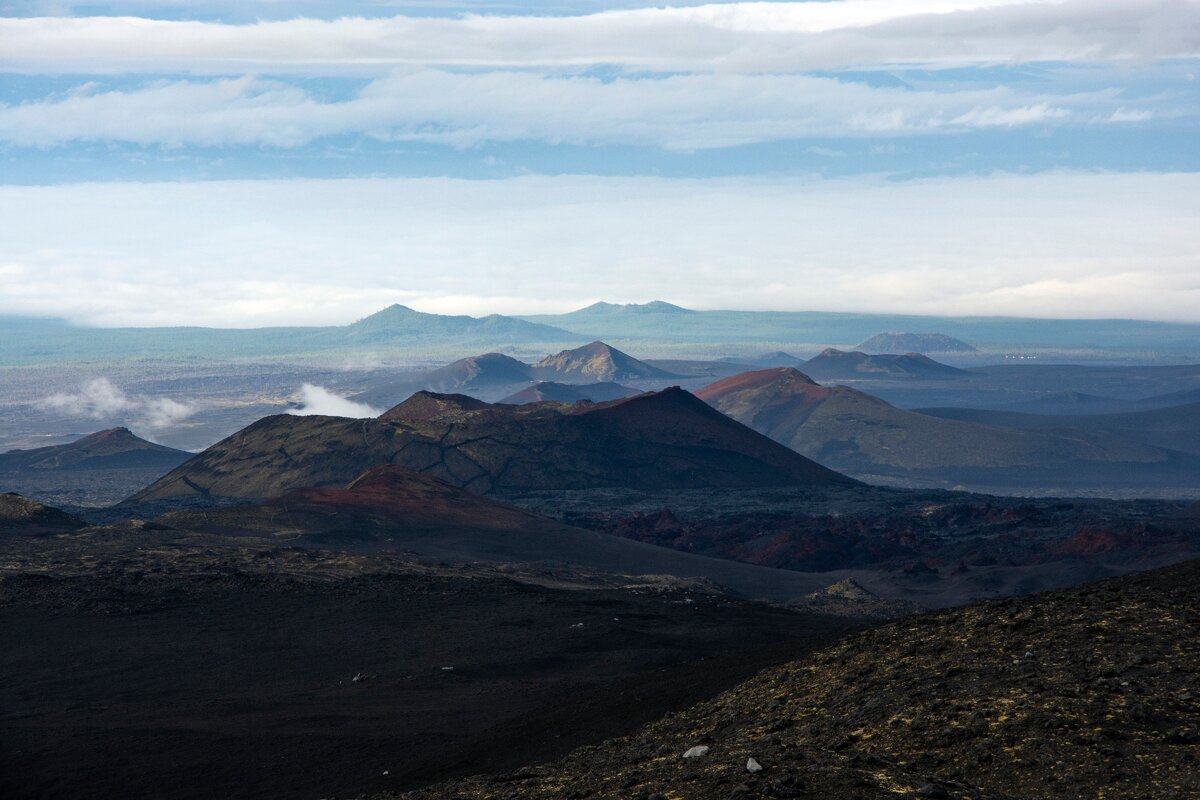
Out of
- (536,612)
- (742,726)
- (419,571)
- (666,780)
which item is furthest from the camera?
(419,571)

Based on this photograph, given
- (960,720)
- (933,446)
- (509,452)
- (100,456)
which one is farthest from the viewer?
(933,446)

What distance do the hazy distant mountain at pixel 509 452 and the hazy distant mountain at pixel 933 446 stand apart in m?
42.1

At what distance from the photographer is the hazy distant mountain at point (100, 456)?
433ft

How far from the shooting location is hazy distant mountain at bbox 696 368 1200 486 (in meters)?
150

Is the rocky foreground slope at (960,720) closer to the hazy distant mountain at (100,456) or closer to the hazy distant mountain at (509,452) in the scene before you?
the hazy distant mountain at (509,452)

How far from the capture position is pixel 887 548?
75.8 m

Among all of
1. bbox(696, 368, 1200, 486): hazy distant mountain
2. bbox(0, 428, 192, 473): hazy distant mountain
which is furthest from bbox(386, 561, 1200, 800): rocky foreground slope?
bbox(696, 368, 1200, 486): hazy distant mountain

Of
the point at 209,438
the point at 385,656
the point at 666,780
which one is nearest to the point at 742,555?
the point at 385,656

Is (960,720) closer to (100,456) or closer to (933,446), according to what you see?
(100,456)

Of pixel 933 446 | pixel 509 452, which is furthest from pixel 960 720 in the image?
pixel 933 446

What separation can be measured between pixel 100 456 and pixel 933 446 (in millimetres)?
89186

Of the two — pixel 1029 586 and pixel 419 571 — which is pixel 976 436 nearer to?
pixel 1029 586

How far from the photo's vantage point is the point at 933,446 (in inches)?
6122

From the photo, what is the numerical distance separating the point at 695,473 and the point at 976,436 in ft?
208
